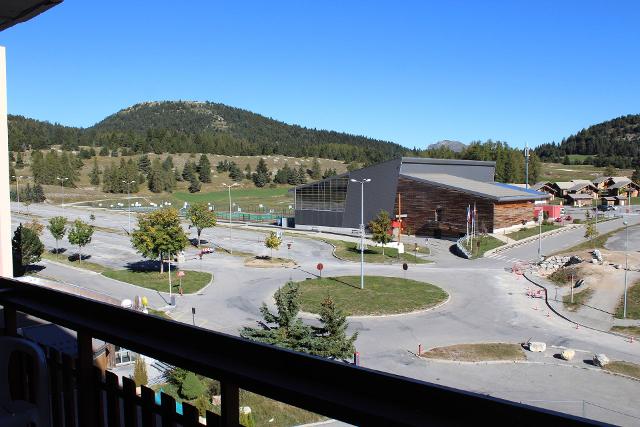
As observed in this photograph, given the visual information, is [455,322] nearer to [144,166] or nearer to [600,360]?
[600,360]

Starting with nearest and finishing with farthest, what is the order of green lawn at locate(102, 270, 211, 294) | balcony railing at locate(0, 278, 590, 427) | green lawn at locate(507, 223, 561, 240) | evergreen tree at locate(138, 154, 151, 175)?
balcony railing at locate(0, 278, 590, 427) → green lawn at locate(102, 270, 211, 294) → green lawn at locate(507, 223, 561, 240) → evergreen tree at locate(138, 154, 151, 175)

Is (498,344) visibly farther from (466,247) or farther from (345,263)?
(466,247)

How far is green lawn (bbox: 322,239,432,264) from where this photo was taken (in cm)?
3836

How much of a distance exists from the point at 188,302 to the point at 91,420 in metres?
24.2

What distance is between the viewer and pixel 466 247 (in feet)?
141

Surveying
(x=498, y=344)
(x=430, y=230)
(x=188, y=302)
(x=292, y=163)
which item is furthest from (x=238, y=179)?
(x=498, y=344)

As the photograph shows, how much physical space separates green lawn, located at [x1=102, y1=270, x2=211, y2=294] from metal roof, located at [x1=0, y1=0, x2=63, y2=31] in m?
25.0

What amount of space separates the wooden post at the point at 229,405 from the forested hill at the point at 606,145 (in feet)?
466

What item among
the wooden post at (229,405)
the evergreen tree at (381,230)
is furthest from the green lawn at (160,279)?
the wooden post at (229,405)

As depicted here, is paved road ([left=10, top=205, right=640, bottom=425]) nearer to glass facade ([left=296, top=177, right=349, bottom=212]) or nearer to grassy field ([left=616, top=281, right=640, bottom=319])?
grassy field ([left=616, top=281, right=640, bottom=319])

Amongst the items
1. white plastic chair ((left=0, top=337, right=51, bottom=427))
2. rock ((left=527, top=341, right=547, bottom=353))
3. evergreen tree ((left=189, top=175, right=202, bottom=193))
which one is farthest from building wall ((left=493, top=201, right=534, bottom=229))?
evergreen tree ((left=189, top=175, right=202, bottom=193))

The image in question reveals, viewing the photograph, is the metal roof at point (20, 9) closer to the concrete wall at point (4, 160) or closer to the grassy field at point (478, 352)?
the concrete wall at point (4, 160)

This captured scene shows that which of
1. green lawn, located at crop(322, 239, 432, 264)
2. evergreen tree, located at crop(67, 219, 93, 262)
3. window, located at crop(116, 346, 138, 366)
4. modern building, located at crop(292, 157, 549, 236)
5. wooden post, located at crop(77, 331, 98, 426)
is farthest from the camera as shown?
modern building, located at crop(292, 157, 549, 236)

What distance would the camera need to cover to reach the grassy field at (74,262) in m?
33.8
